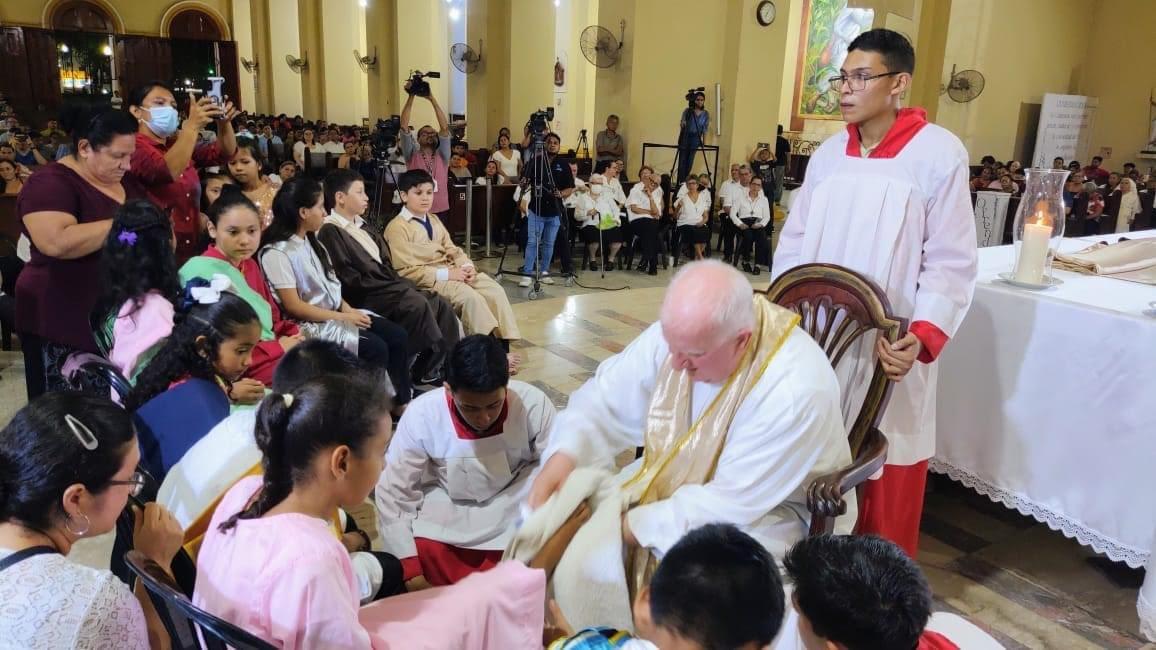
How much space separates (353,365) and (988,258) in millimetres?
2361

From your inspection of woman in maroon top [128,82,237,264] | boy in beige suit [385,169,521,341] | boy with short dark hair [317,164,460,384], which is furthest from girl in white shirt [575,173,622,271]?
woman in maroon top [128,82,237,264]

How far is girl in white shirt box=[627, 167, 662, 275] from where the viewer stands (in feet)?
23.1

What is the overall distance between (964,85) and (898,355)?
10.2 metres

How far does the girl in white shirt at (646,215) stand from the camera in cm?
704

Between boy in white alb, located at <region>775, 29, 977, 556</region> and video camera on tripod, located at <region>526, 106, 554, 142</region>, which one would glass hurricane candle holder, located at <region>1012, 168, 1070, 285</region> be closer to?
boy in white alb, located at <region>775, 29, 977, 556</region>

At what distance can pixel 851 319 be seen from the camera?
1.88 metres

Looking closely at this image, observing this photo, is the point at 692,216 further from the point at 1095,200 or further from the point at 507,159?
the point at 1095,200

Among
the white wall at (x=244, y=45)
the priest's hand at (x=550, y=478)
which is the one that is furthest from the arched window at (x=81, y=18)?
the priest's hand at (x=550, y=478)

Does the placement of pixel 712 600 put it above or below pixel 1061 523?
above

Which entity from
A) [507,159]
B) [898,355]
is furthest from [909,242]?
[507,159]

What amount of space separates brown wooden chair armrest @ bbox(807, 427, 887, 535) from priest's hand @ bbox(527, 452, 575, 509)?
0.47 meters

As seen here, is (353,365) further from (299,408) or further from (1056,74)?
(1056,74)

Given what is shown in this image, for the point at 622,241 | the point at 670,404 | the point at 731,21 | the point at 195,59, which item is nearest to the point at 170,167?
the point at 670,404

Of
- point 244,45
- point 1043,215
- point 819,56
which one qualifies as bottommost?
point 1043,215
